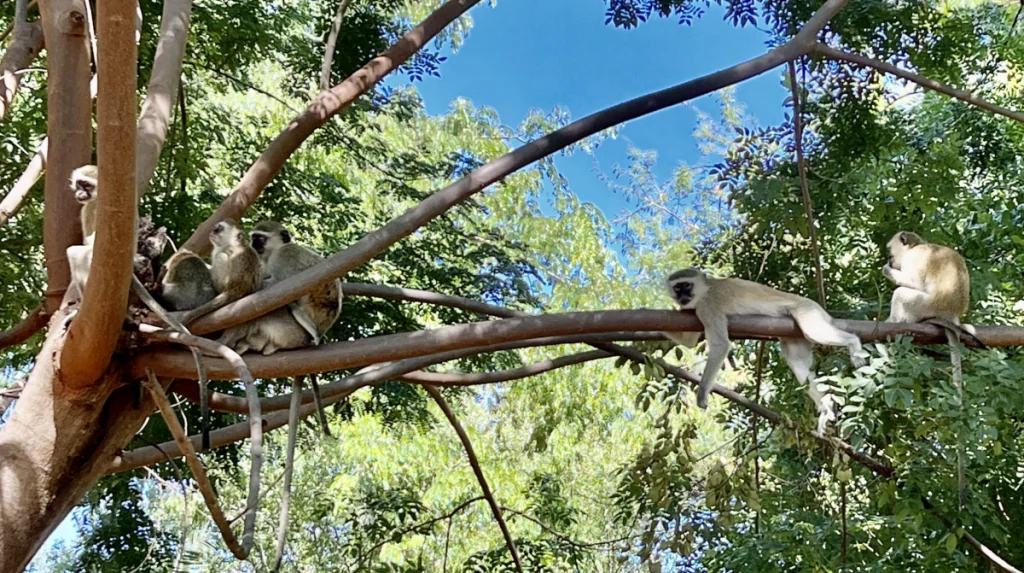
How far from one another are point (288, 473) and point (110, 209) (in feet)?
4.53

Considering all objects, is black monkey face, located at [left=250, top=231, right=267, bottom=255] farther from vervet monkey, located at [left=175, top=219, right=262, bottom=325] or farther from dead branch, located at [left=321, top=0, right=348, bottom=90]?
dead branch, located at [left=321, top=0, right=348, bottom=90]

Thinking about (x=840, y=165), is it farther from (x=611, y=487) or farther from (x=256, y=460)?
(x=611, y=487)

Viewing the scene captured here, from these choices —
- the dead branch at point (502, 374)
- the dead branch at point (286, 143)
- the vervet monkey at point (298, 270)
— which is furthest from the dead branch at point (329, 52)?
the dead branch at point (502, 374)

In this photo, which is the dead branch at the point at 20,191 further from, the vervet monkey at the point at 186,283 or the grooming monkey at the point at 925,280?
the grooming monkey at the point at 925,280

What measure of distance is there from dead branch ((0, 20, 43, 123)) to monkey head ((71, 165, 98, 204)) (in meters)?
0.69

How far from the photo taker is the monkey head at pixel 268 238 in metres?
6.02

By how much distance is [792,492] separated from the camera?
8117 millimetres

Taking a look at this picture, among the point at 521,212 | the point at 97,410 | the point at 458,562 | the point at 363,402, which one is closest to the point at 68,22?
the point at 97,410

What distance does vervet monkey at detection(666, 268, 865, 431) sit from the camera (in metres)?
5.65

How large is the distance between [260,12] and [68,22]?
357 centimetres

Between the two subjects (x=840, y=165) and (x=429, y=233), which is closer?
(x=840, y=165)

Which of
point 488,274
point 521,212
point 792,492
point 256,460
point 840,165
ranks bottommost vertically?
point 256,460

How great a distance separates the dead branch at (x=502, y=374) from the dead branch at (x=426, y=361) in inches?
14.8

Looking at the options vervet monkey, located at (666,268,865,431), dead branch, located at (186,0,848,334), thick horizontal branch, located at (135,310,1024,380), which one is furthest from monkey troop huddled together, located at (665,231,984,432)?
dead branch, located at (186,0,848,334)
